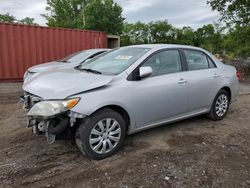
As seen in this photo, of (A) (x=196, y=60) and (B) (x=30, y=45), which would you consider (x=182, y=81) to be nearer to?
(A) (x=196, y=60)

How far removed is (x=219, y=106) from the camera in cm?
517

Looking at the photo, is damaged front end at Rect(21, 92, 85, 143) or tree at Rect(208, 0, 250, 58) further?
tree at Rect(208, 0, 250, 58)

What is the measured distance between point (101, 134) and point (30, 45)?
8139 mm

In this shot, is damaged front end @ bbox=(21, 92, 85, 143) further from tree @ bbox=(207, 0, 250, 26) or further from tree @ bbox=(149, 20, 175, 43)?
tree @ bbox=(149, 20, 175, 43)

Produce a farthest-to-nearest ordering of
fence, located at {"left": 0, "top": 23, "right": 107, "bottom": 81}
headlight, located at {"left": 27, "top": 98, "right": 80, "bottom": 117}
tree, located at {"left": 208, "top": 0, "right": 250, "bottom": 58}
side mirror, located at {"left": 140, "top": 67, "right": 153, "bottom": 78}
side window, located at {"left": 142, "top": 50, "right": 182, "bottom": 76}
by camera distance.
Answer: tree, located at {"left": 208, "top": 0, "right": 250, "bottom": 58} < fence, located at {"left": 0, "top": 23, "right": 107, "bottom": 81} < side window, located at {"left": 142, "top": 50, "right": 182, "bottom": 76} < side mirror, located at {"left": 140, "top": 67, "right": 153, "bottom": 78} < headlight, located at {"left": 27, "top": 98, "right": 80, "bottom": 117}

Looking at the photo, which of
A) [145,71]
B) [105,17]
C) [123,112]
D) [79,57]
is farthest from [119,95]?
[105,17]

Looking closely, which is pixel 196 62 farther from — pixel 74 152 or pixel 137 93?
pixel 74 152

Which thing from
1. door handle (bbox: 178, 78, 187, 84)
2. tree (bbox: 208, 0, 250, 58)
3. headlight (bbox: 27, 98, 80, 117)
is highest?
tree (bbox: 208, 0, 250, 58)

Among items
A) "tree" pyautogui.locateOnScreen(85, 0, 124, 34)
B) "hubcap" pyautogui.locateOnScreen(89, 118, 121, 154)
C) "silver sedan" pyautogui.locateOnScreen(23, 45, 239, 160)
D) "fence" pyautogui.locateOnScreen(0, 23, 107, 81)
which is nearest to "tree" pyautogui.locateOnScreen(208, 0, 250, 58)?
"fence" pyautogui.locateOnScreen(0, 23, 107, 81)

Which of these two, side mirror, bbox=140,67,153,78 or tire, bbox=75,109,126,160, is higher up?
side mirror, bbox=140,67,153,78

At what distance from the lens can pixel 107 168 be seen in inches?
127

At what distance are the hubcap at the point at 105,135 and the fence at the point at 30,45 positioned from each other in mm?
7826

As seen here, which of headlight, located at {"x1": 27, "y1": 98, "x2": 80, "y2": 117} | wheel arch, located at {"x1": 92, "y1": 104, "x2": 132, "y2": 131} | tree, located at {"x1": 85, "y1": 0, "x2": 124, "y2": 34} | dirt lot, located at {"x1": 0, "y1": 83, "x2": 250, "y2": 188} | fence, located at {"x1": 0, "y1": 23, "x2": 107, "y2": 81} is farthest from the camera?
tree, located at {"x1": 85, "y1": 0, "x2": 124, "y2": 34}

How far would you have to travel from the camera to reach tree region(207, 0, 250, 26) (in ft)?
41.1
